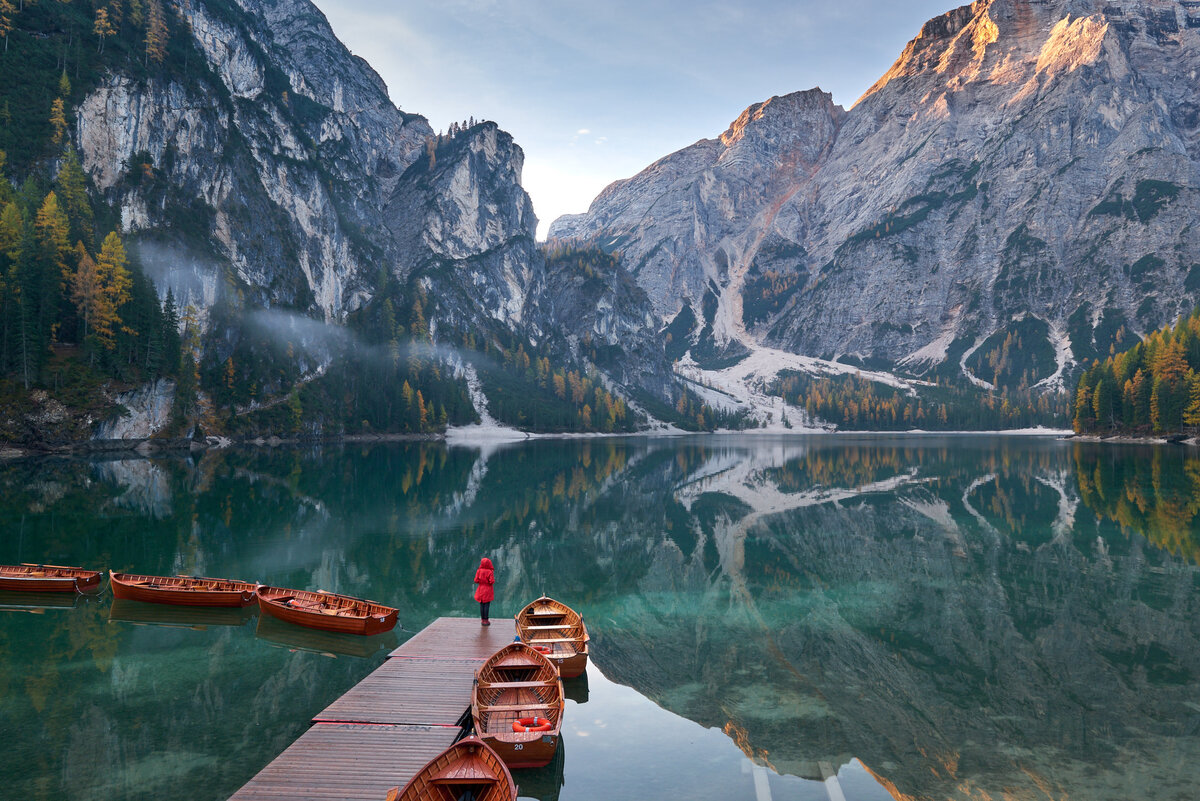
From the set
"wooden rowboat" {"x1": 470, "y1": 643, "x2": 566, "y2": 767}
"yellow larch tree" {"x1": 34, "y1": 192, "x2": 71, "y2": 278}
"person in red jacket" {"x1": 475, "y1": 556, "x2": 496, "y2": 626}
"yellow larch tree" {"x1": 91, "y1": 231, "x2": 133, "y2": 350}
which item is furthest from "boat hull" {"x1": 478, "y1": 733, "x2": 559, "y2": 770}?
"yellow larch tree" {"x1": 34, "y1": 192, "x2": 71, "y2": 278}

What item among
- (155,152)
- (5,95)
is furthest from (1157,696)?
(155,152)

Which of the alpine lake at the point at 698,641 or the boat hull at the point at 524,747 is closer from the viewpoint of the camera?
the boat hull at the point at 524,747

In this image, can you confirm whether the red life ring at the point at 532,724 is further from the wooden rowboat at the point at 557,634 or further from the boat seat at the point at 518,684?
the wooden rowboat at the point at 557,634

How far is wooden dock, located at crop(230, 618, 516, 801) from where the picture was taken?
1383 centimetres

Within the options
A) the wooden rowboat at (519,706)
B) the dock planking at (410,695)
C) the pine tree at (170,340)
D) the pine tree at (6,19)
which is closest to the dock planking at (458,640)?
the dock planking at (410,695)

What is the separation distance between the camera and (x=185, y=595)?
2989 cm

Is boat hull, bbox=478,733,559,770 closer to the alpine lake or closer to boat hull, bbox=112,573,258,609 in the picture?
the alpine lake

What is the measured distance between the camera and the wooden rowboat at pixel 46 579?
3122 cm

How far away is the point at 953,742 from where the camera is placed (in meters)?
18.1

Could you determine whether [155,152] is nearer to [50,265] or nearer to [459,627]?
[50,265]

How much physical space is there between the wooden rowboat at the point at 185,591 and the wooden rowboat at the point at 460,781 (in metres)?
20.4

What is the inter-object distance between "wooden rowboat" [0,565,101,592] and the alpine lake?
798 millimetres

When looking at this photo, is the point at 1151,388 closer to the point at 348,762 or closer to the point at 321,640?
the point at 321,640

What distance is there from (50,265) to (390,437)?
9217cm
